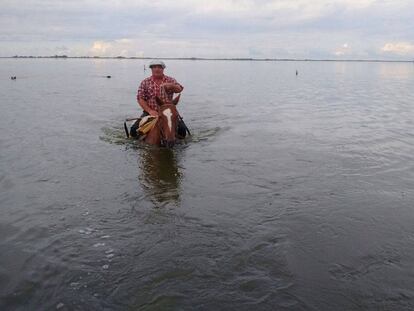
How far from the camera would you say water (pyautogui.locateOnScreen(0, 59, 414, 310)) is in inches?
219

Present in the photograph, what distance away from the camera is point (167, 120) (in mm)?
13430

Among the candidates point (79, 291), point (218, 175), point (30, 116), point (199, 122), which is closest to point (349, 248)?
point (79, 291)

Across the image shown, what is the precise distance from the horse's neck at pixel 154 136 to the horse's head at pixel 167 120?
0.37 metres

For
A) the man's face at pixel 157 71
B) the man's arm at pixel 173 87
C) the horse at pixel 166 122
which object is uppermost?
the man's face at pixel 157 71

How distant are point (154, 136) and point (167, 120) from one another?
1.13 metres

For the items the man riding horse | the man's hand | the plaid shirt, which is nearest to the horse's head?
the man's hand

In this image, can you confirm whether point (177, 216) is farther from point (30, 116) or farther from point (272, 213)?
point (30, 116)

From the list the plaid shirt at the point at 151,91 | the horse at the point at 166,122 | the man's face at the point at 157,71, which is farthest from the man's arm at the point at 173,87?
the horse at the point at 166,122

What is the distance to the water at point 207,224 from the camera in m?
5.55

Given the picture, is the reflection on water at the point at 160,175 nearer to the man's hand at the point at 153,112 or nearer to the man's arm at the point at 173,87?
the man's hand at the point at 153,112

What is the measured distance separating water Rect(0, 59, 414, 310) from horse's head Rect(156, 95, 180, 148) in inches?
19.6

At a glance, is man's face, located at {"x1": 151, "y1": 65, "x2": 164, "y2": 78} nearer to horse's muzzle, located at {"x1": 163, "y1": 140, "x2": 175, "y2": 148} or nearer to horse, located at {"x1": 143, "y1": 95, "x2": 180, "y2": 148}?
horse, located at {"x1": 143, "y1": 95, "x2": 180, "y2": 148}

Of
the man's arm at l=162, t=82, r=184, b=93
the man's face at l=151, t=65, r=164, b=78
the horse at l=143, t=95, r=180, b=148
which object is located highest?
→ the man's face at l=151, t=65, r=164, b=78

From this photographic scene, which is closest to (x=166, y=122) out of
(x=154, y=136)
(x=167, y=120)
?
(x=167, y=120)
